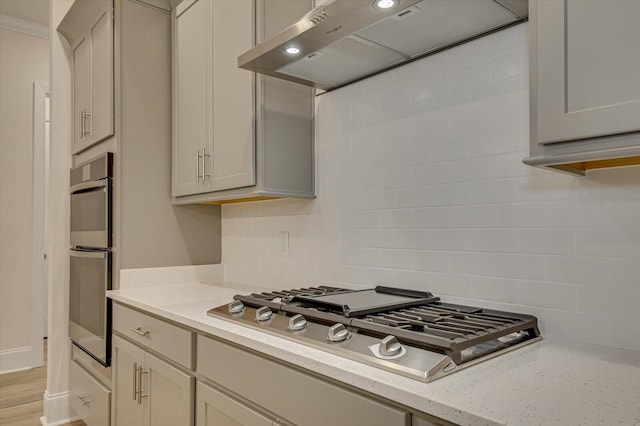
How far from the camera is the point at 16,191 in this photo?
3.94 m

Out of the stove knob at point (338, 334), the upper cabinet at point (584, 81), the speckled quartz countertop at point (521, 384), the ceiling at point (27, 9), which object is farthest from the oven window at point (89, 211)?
the upper cabinet at point (584, 81)

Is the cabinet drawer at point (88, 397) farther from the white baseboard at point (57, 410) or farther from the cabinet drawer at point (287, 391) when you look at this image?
the cabinet drawer at point (287, 391)

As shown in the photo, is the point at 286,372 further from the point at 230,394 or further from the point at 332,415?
the point at 230,394

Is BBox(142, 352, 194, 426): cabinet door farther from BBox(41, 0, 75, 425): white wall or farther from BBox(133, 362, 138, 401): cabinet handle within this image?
BBox(41, 0, 75, 425): white wall

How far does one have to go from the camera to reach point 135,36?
94.7 inches

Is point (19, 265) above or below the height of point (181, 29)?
below

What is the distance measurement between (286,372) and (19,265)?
151 inches

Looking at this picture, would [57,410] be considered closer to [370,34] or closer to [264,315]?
[264,315]

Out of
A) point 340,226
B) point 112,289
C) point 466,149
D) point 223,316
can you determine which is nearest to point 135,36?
point 112,289

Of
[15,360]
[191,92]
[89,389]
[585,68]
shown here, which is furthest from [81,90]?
[585,68]

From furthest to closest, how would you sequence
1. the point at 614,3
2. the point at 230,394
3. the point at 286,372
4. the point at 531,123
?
1. the point at 230,394
2. the point at 286,372
3. the point at 531,123
4. the point at 614,3

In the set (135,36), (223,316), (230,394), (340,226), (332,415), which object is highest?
→ (135,36)

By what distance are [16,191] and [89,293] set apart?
2.08m

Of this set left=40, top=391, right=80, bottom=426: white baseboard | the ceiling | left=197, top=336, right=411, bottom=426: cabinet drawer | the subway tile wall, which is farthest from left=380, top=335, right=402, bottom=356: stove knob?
the ceiling
